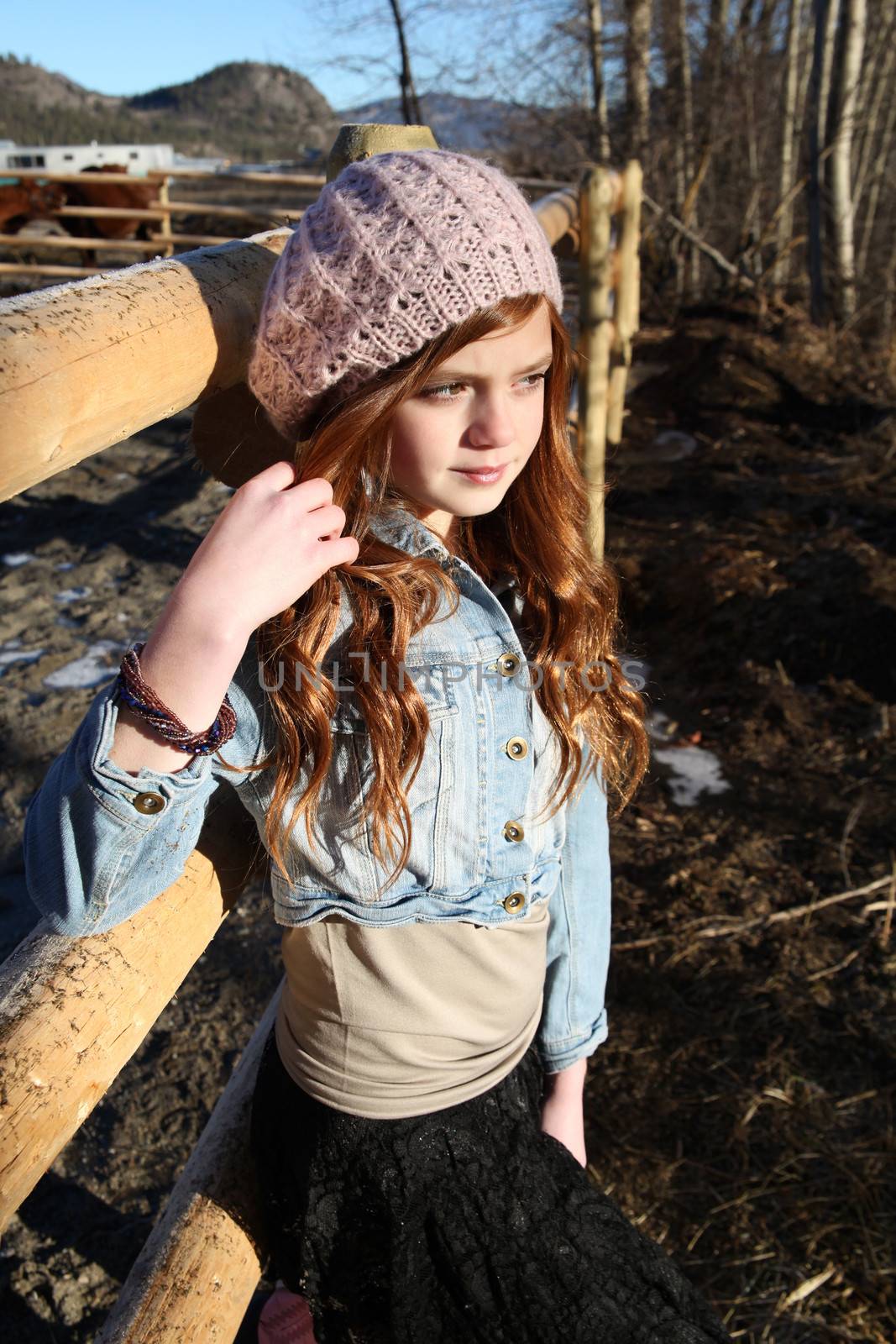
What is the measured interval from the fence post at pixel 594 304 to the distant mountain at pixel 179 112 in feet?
122

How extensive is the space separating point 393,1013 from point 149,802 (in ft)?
1.49

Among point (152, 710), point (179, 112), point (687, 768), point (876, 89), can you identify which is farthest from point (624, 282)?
point (179, 112)

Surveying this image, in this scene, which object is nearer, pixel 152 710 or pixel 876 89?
pixel 152 710

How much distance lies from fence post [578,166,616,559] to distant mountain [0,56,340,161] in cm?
3728

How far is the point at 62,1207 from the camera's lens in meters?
1.81

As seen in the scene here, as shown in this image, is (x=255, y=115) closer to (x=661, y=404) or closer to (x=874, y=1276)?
(x=661, y=404)

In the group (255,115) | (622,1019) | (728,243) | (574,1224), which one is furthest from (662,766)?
(255,115)

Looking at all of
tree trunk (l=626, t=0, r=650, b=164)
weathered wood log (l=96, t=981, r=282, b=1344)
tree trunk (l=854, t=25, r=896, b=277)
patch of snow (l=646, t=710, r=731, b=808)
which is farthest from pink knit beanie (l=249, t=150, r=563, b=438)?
tree trunk (l=626, t=0, r=650, b=164)

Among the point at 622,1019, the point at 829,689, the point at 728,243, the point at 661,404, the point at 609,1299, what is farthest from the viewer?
the point at 728,243

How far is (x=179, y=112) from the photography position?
63188 mm

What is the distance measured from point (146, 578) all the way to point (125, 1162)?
2.53 metres

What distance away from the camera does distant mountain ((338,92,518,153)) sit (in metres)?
10.6

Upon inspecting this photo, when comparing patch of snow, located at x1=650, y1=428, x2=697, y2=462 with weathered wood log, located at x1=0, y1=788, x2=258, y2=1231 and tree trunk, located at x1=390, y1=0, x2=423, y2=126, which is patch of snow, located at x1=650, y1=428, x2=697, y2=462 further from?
tree trunk, located at x1=390, y1=0, x2=423, y2=126

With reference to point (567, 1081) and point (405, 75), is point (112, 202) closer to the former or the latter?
point (405, 75)
